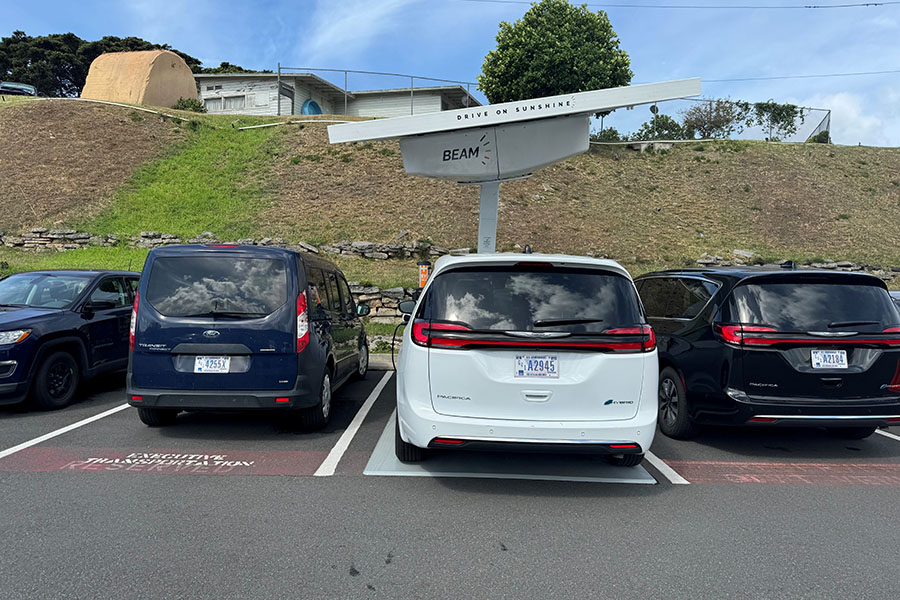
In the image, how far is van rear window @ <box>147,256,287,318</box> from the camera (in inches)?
205

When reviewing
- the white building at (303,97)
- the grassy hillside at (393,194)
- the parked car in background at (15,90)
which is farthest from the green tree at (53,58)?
the grassy hillside at (393,194)

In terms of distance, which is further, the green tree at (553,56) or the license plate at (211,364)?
the green tree at (553,56)

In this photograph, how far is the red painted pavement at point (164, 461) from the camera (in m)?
4.51

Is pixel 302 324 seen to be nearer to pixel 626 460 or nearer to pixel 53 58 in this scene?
pixel 626 460

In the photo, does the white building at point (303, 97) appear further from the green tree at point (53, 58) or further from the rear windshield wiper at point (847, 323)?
the rear windshield wiper at point (847, 323)

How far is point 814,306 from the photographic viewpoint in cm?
507

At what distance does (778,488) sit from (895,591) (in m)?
1.52

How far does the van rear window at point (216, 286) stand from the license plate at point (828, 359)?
4.80 meters

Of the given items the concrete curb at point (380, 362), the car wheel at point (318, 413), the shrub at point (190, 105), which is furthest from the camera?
the shrub at point (190, 105)

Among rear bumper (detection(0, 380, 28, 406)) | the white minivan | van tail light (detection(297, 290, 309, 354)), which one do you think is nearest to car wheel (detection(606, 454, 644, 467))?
the white minivan

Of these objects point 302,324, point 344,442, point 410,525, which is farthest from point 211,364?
point 410,525

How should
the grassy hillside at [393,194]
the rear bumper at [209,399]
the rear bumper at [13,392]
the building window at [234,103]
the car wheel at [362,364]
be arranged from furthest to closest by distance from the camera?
the building window at [234,103] → the grassy hillside at [393,194] → the car wheel at [362,364] → the rear bumper at [13,392] → the rear bumper at [209,399]

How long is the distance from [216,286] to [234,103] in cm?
3325

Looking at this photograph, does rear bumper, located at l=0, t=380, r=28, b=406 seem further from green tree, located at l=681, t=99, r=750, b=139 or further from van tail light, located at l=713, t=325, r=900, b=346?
green tree, located at l=681, t=99, r=750, b=139
